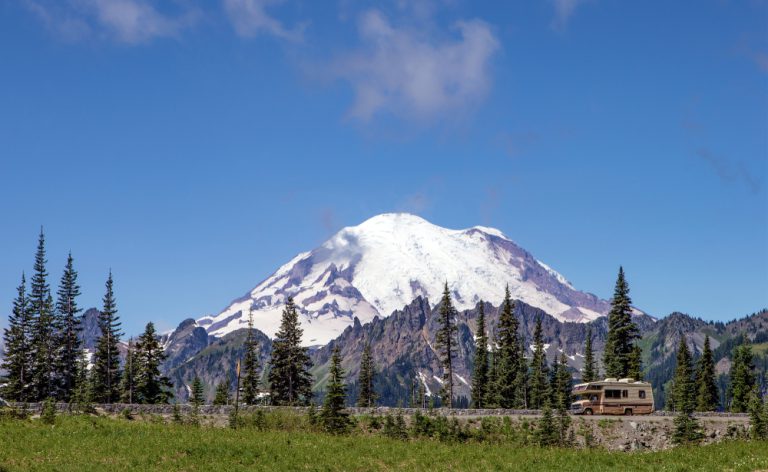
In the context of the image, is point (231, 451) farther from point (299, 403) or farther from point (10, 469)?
point (299, 403)

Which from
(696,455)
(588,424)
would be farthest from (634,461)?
(588,424)

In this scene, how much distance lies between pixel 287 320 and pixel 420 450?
54.6 metres

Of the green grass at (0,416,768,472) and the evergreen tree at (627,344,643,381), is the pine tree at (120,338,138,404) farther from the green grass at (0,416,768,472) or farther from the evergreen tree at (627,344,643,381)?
the evergreen tree at (627,344,643,381)

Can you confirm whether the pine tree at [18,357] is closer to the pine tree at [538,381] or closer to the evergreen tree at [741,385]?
the pine tree at [538,381]

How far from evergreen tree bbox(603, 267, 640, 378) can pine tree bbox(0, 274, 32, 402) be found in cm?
6527

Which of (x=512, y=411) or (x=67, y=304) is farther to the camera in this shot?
(x=67, y=304)

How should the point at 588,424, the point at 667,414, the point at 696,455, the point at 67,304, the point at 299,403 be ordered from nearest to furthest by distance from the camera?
the point at 696,455, the point at 588,424, the point at 667,414, the point at 299,403, the point at 67,304

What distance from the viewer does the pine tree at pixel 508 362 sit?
100 meters

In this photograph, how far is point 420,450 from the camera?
126ft

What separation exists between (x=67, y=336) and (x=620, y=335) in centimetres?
6515

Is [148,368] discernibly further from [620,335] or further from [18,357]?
[620,335]

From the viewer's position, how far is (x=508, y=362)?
101 metres

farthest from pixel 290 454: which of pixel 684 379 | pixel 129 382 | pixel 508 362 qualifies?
pixel 684 379

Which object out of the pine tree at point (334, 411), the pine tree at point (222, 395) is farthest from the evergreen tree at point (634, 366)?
the pine tree at point (222, 395)
